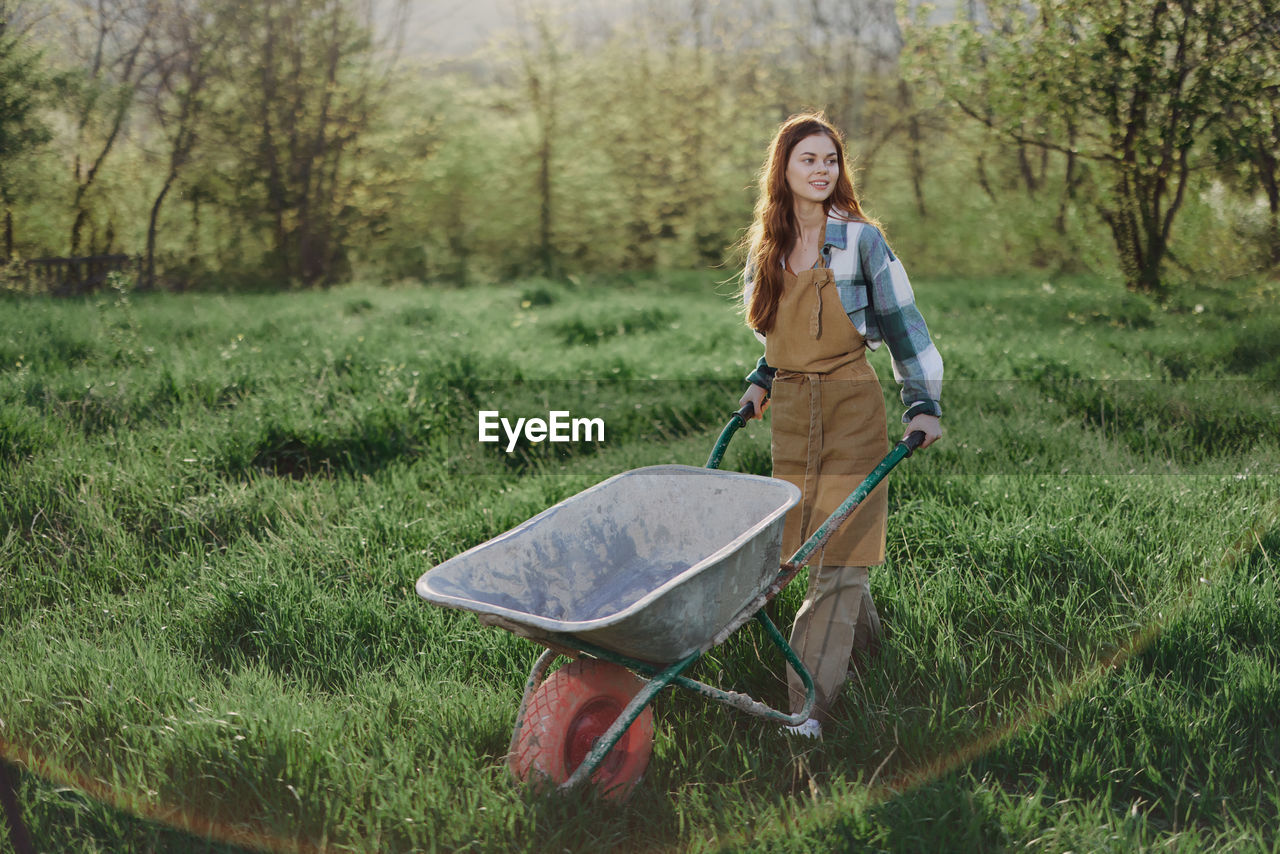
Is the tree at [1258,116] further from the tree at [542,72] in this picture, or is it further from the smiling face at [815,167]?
the tree at [542,72]

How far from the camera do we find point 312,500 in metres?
4.15

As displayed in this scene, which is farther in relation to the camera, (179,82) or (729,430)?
(179,82)

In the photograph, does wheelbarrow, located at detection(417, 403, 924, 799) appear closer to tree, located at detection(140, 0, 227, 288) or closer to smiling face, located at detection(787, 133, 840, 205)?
smiling face, located at detection(787, 133, 840, 205)

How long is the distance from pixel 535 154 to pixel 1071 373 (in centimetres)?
1160

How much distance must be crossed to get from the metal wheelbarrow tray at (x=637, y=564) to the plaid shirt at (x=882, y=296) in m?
0.55

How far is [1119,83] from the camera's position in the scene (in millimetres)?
8109

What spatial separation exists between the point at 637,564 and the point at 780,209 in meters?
1.16

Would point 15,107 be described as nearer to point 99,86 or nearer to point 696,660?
point 99,86

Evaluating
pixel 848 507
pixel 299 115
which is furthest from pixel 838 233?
pixel 299 115

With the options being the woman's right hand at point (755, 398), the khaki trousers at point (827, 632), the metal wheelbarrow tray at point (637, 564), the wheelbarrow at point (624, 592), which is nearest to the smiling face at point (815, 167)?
the woman's right hand at point (755, 398)

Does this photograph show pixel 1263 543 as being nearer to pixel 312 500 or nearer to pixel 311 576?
pixel 311 576

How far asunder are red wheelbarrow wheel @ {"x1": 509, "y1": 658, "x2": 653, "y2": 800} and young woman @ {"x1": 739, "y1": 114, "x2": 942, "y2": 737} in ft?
1.79

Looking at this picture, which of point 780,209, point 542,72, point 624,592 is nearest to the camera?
point 624,592

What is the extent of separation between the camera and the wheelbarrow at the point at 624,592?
6.75 ft
